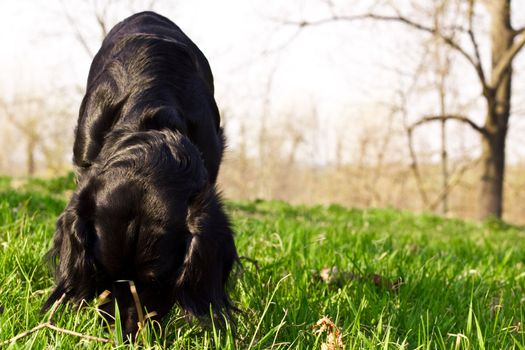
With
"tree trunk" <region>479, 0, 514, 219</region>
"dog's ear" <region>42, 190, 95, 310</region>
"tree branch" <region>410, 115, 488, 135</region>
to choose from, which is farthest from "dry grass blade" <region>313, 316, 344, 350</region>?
"tree trunk" <region>479, 0, 514, 219</region>

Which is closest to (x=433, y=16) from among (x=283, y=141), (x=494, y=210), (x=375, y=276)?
(x=494, y=210)

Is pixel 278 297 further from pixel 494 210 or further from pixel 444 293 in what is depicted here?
pixel 494 210

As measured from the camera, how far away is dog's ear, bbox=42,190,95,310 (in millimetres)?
2029

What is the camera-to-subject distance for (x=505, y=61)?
12.5m

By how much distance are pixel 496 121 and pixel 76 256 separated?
13454 millimetres

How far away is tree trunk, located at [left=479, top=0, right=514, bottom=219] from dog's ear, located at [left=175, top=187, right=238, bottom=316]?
12.5m

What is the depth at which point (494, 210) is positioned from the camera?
14.1 m

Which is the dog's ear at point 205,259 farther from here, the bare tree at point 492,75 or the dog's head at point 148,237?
the bare tree at point 492,75

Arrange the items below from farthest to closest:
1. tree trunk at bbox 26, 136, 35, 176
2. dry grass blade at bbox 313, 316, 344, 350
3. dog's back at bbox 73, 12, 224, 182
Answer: tree trunk at bbox 26, 136, 35, 176 < dog's back at bbox 73, 12, 224, 182 < dry grass blade at bbox 313, 316, 344, 350

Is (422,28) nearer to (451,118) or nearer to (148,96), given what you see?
(451,118)

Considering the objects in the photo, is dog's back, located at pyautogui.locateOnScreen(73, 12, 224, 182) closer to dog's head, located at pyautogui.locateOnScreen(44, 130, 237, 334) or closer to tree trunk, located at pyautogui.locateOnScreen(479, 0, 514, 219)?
dog's head, located at pyautogui.locateOnScreen(44, 130, 237, 334)

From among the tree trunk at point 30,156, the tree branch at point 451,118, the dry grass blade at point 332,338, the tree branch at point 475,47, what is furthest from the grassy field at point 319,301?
the tree trunk at point 30,156

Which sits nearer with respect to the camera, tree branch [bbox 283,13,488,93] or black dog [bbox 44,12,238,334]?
black dog [bbox 44,12,238,334]

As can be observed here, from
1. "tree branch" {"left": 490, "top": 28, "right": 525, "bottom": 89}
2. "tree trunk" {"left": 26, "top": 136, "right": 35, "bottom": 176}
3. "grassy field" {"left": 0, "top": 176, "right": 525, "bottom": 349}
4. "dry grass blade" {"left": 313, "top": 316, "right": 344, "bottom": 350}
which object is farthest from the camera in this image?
"tree trunk" {"left": 26, "top": 136, "right": 35, "bottom": 176}
